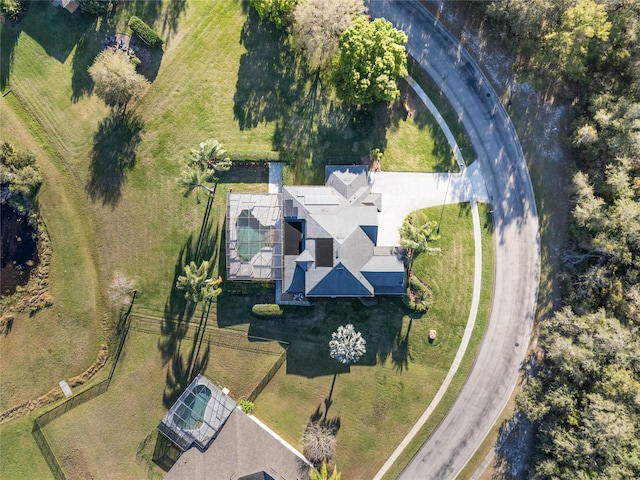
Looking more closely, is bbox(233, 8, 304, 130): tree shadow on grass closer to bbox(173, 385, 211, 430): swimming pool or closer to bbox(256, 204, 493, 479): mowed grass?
bbox(256, 204, 493, 479): mowed grass

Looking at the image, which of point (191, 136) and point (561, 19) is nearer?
point (561, 19)

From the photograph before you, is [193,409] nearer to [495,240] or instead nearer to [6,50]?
[495,240]

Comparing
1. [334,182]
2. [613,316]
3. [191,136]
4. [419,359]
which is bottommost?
[419,359]

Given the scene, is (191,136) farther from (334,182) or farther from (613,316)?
(613,316)

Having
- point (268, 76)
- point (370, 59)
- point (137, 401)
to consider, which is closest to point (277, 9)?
point (268, 76)

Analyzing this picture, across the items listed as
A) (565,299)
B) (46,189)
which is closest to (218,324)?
(46,189)

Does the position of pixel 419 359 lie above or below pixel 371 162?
below
